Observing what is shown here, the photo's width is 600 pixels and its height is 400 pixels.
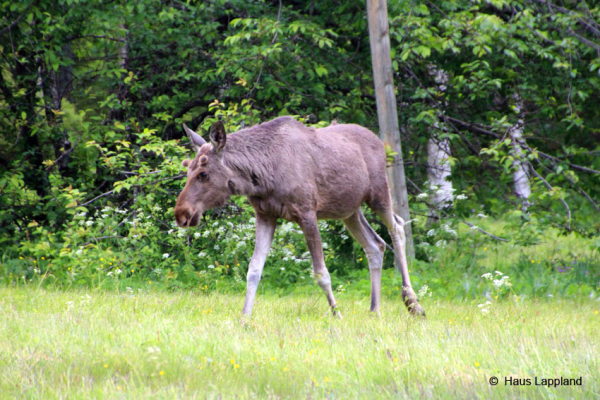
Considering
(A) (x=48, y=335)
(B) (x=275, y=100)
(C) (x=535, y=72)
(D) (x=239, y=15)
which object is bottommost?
(A) (x=48, y=335)

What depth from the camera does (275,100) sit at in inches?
432

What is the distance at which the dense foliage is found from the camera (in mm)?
9516

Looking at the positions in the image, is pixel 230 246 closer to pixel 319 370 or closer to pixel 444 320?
pixel 444 320

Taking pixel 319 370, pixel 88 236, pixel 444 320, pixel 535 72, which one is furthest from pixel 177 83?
pixel 319 370

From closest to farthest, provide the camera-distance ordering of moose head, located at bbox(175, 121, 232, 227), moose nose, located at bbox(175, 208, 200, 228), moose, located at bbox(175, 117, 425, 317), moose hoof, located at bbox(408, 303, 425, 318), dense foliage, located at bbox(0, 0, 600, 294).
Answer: moose nose, located at bbox(175, 208, 200, 228) → moose head, located at bbox(175, 121, 232, 227) → moose, located at bbox(175, 117, 425, 317) → moose hoof, located at bbox(408, 303, 425, 318) → dense foliage, located at bbox(0, 0, 600, 294)

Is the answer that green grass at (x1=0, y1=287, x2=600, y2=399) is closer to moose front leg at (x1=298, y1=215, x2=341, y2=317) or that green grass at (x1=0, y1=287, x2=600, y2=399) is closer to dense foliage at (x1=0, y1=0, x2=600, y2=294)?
moose front leg at (x1=298, y1=215, x2=341, y2=317)

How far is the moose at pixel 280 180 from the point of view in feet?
20.8

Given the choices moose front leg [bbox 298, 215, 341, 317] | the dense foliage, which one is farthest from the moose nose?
the dense foliage

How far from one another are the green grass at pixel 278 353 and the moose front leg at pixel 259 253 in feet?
A: 1.01

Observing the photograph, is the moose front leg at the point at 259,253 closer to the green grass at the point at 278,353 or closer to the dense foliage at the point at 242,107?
the green grass at the point at 278,353

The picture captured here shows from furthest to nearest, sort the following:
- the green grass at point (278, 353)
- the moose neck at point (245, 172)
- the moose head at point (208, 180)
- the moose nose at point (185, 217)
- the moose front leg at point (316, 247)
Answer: the moose front leg at point (316, 247)
the moose neck at point (245, 172)
the moose head at point (208, 180)
the moose nose at point (185, 217)
the green grass at point (278, 353)

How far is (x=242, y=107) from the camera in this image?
35.3 feet

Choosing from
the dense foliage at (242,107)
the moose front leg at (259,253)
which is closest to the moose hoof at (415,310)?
the moose front leg at (259,253)

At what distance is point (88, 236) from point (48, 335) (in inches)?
175
